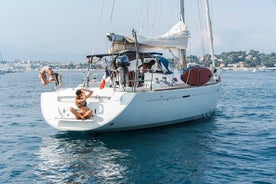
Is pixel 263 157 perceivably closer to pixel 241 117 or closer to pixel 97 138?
pixel 97 138

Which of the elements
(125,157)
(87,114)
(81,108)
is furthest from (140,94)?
(125,157)

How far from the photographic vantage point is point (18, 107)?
21.9 metres

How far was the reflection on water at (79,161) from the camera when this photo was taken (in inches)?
331

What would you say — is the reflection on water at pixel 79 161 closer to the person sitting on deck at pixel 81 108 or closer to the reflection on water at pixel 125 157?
the reflection on water at pixel 125 157

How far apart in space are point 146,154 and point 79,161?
192cm

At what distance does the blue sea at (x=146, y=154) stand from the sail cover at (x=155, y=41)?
3412 mm

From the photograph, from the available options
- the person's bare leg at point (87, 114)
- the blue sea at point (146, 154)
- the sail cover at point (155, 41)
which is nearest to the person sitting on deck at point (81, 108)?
the person's bare leg at point (87, 114)

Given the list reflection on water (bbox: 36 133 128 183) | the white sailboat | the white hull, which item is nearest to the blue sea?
reflection on water (bbox: 36 133 128 183)

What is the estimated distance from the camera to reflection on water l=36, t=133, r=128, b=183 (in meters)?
8.41

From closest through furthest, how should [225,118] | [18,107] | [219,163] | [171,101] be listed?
[219,163]
[171,101]
[225,118]
[18,107]

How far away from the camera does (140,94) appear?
39.0ft

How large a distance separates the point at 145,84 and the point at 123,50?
1.88 meters

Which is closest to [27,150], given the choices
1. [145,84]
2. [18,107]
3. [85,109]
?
[85,109]

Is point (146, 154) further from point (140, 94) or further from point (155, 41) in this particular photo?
point (155, 41)
